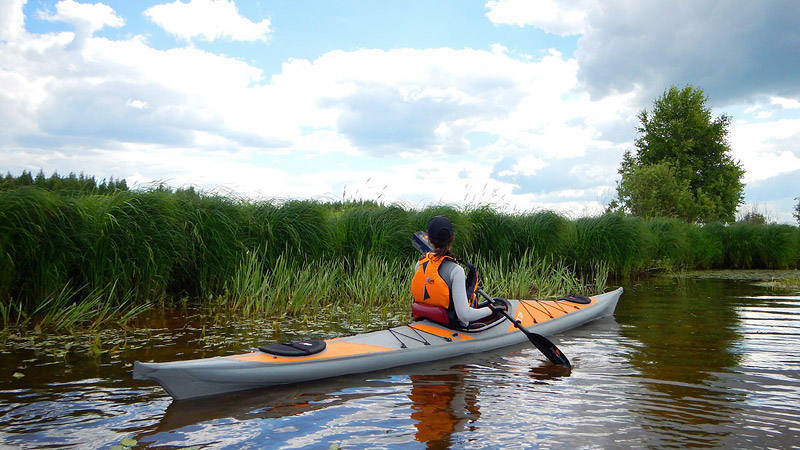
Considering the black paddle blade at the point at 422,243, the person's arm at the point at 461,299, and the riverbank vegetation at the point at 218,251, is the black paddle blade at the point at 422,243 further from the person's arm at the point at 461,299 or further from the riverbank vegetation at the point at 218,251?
the riverbank vegetation at the point at 218,251

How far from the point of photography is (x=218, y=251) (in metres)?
7.07

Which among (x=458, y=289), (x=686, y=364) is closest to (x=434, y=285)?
(x=458, y=289)

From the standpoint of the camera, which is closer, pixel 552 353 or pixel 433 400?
pixel 433 400

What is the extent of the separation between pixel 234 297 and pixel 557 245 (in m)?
6.34

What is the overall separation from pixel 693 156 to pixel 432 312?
27648 millimetres

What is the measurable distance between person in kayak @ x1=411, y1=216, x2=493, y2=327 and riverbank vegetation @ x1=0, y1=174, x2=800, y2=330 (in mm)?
2251

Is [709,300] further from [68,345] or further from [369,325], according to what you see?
[68,345]

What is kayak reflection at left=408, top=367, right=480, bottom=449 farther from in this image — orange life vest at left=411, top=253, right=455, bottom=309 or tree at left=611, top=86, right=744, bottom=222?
tree at left=611, top=86, right=744, bottom=222

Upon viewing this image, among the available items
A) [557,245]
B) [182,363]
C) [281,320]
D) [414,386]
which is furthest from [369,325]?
[557,245]

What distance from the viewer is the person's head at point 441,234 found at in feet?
15.1

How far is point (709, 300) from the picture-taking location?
9094 millimetres

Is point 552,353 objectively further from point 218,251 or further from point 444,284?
point 218,251

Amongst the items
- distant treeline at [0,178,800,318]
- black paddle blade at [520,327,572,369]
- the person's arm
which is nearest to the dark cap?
the person's arm

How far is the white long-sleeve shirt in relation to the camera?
4574mm
